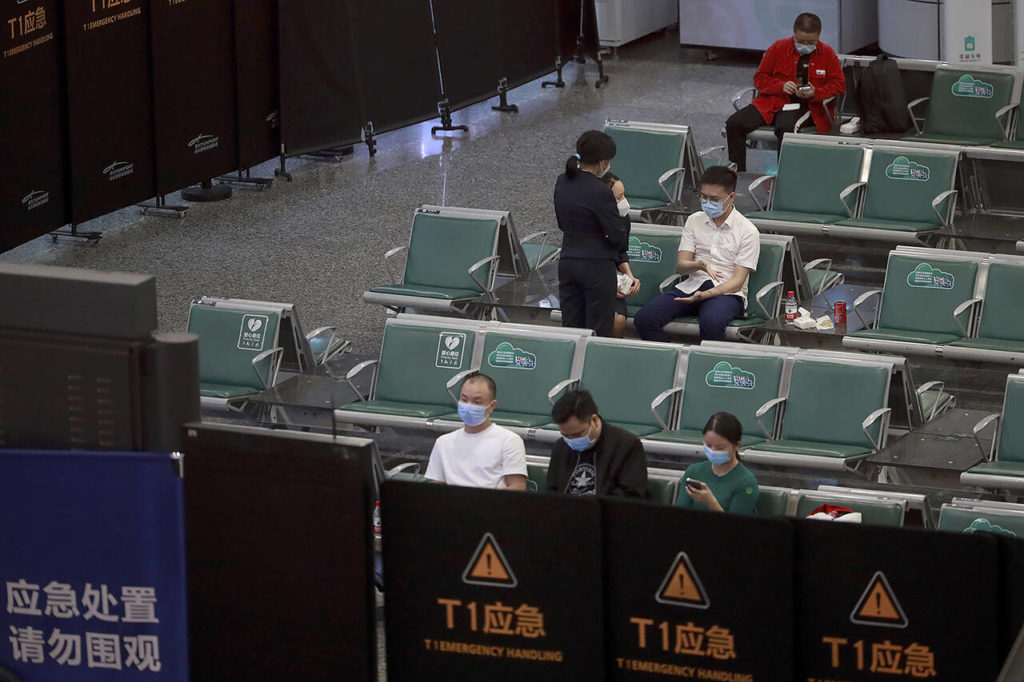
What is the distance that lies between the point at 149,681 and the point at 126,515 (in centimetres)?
51

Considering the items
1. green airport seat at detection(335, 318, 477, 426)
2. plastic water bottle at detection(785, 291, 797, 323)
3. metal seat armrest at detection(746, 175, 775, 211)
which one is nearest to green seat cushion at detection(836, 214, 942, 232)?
metal seat armrest at detection(746, 175, 775, 211)

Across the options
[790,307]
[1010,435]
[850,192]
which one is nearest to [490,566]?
[1010,435]

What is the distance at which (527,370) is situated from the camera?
28.8ft

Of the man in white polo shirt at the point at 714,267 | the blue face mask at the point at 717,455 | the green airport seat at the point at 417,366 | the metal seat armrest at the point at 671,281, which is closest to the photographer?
the blue face mask at the point at 717,455

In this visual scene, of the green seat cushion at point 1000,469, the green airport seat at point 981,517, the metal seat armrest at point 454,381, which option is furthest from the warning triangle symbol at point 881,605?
the metal seat armrest at point 454,381

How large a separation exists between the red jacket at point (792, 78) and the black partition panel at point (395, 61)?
3.39 m

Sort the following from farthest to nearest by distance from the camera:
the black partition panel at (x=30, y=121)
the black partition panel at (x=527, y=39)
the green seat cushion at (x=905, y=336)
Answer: the black partition panel at (x=527, y=39), the black partition panel at (x=30, y=121), the green seat cushion at (x=905, y=336)

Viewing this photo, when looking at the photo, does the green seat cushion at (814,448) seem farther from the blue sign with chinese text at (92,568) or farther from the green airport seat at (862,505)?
the blue sign with chinese text at (92,568)

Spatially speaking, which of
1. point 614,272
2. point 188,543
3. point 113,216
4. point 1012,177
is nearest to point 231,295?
point 113,216

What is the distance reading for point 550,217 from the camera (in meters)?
12.7

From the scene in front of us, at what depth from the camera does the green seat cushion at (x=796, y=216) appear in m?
11.0

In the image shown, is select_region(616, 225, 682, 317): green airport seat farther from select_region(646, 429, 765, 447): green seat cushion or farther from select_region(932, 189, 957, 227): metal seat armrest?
select_region(932, 189, 957, 227): metal seat armrest

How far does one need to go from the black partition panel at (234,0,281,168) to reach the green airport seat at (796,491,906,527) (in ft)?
25.7

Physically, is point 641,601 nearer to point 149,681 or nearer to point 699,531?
point 699,531
